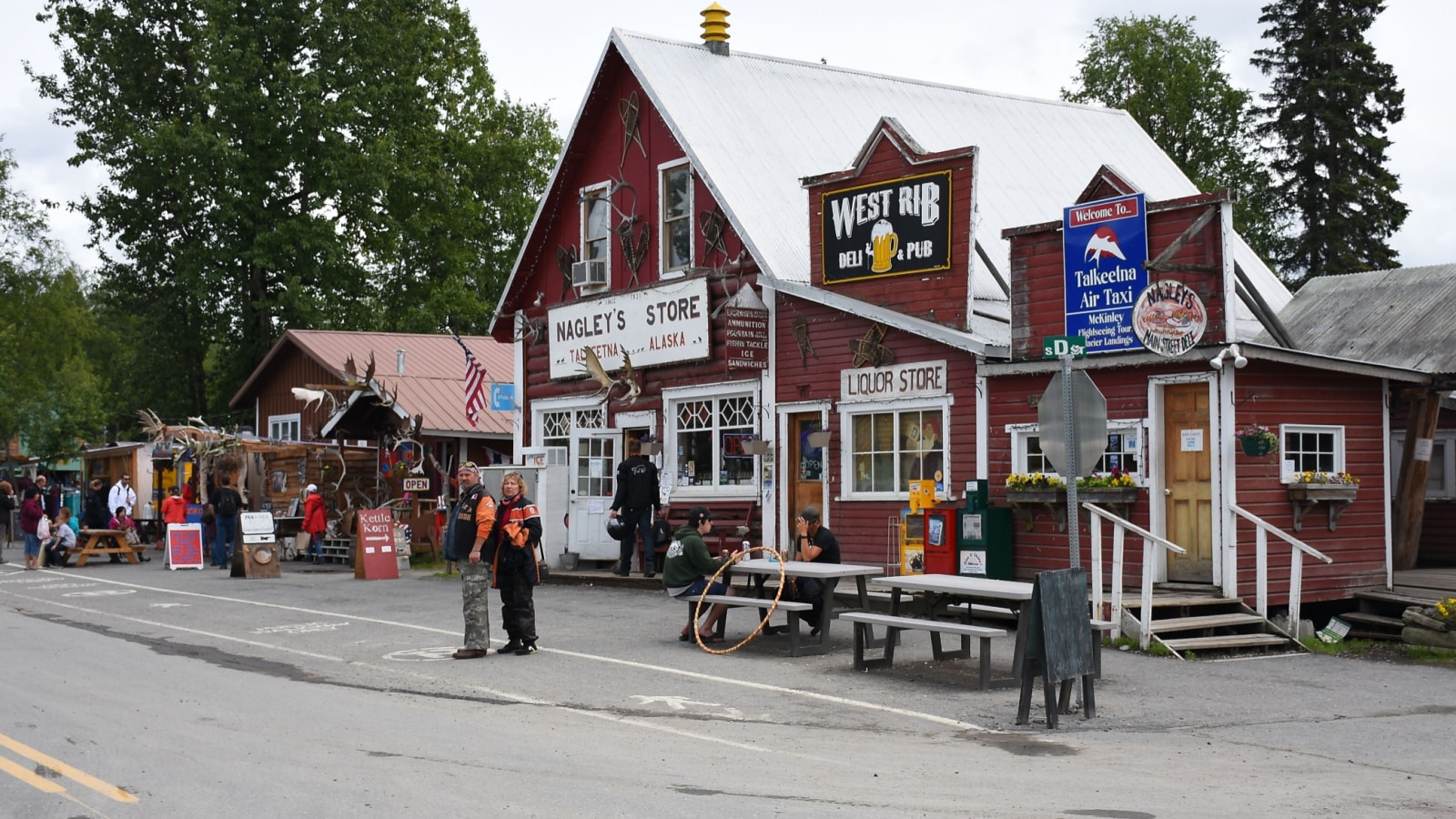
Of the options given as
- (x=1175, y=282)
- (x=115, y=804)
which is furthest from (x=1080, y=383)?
(x=115, y=804)

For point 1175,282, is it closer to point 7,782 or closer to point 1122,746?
point 1122,746

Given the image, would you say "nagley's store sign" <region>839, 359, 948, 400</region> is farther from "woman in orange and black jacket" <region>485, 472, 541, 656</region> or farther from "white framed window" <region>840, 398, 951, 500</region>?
"woman in orange and black jacket" <region>485, 472, 541, 656</region>

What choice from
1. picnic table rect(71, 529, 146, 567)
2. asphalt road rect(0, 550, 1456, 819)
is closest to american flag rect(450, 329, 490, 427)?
picnic table rect(71, 529, 146, 567)

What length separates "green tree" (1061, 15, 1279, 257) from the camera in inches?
1922

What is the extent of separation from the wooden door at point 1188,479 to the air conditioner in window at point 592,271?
11198mm

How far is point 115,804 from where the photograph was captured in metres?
7.79

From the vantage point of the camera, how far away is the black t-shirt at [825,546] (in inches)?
618

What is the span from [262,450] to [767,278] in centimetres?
1728

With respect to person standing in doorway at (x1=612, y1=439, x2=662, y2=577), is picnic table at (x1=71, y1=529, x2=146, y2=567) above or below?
below

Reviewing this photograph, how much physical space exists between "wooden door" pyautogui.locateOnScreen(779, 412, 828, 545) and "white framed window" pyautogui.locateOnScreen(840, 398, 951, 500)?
66 centimetres

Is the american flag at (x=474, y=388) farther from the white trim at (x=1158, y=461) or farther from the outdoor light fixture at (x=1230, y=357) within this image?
the outdoor light fixture at (x=1230, y=357)

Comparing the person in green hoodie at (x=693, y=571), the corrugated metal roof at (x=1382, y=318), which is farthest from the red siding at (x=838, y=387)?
the corrugated metal roof at (x=1382, y=318)

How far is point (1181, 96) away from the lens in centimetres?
4866

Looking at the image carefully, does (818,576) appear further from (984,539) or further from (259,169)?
(259,169)
